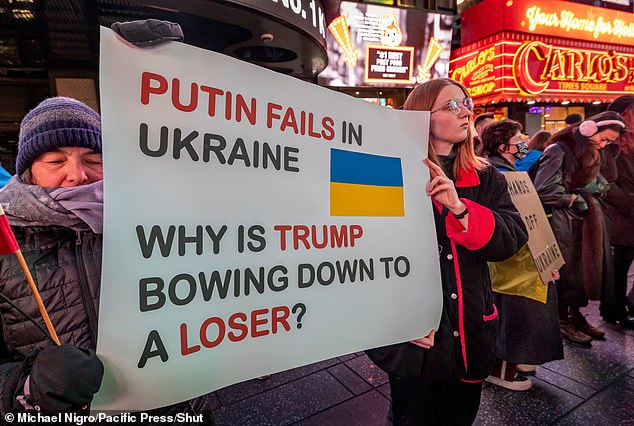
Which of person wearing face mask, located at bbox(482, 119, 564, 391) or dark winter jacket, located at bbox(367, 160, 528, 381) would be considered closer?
dark winter jacket, located at bbox(367, 160, 528, 381)

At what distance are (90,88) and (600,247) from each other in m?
5.14

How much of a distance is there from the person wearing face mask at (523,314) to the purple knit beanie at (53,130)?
223 centimetres

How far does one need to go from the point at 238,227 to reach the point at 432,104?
1.00 metres

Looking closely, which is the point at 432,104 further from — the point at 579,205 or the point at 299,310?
the point at 579,205

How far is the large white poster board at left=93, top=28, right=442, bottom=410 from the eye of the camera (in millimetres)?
836

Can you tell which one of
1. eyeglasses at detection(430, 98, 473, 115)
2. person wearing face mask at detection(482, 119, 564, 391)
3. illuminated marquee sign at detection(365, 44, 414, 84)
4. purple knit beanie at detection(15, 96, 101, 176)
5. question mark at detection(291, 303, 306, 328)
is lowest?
person wearing face mask at detection(482, 119, 564, 391)

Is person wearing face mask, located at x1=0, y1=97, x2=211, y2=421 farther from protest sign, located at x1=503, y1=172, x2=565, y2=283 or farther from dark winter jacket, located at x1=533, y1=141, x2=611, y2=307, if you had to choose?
dark winter jacket, located at x1=533, y1=141, x2=611, y2=307

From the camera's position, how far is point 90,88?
12.1 feet

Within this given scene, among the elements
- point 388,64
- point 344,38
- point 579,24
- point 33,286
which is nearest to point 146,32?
point 33,286

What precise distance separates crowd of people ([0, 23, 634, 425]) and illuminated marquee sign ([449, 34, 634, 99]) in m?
6.37

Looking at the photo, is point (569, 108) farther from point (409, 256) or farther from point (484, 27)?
point (409, 256)

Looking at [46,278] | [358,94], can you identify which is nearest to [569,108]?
[358,94]

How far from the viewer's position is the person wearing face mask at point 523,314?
2.35 meters

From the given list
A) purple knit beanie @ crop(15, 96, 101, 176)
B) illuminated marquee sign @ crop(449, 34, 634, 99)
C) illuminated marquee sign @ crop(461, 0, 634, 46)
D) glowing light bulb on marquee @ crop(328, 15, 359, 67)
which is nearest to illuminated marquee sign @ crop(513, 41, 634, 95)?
illuminated marquee sign @ crop(449, 34, 634, 99)
